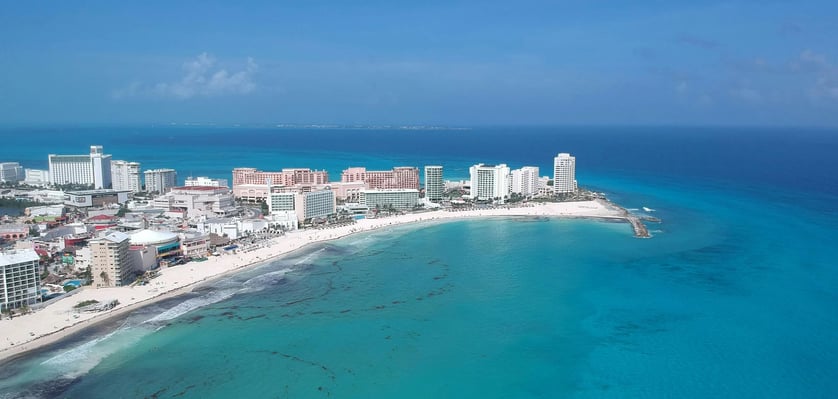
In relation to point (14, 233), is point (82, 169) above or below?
above

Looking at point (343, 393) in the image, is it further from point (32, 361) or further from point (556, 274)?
point (556, 274)

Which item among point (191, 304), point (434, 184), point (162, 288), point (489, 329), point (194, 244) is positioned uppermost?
point (434, 184)

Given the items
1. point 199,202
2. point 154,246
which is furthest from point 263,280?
point 199,202

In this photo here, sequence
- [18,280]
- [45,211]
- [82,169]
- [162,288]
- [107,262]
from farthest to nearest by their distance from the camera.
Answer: [82,169]
[45,211]
[107,262]
[162,288]
[18,280]

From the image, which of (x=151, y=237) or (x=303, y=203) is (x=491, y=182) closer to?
(x=303, y=203)

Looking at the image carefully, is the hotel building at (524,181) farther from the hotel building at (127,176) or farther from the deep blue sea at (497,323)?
the hotel building at (127,176)

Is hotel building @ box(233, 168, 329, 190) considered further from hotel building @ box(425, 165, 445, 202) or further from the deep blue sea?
the deep blue sea

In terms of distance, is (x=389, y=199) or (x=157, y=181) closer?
(x=389, y=199)

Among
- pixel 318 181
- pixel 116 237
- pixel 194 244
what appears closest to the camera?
pixel 116 237
